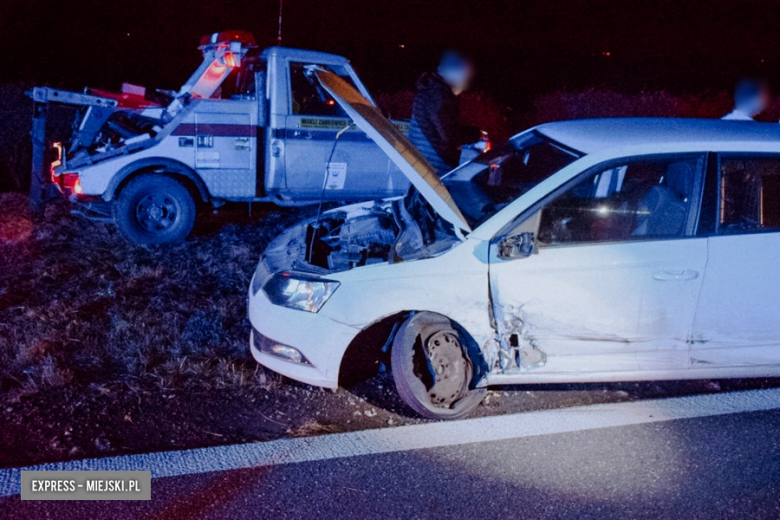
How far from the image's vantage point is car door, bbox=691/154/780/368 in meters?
3.62

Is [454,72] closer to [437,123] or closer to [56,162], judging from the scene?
[437,123]

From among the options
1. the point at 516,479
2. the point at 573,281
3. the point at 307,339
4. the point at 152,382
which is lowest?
the point at 516,479

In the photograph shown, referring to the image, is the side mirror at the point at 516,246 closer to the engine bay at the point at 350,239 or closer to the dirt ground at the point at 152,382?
the engine bay at the point at 350,239

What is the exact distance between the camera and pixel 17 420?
11.8ft

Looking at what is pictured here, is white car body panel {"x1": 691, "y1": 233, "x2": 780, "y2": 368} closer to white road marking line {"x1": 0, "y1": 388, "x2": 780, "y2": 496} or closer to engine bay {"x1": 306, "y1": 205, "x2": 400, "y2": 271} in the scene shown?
white road marking line {"x1": 0, "y1": 388, "x2": 780, "y2": 496}

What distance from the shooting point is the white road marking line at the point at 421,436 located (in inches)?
128

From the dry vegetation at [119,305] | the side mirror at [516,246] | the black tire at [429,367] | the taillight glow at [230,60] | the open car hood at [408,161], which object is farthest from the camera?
the taillight glow at [230,60]

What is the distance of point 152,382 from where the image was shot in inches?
160

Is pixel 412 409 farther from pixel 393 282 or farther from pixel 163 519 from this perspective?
pixel 163 519

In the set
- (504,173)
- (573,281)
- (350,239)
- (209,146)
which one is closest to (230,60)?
(209,146)

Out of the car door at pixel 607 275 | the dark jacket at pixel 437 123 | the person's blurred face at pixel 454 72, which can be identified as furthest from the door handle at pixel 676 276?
the person's blurred face at pixel 454 72

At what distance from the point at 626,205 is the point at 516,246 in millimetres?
774

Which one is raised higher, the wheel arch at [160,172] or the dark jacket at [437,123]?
the dark jacket at [437,123]

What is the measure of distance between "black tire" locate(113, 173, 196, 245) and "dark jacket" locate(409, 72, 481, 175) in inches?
100
